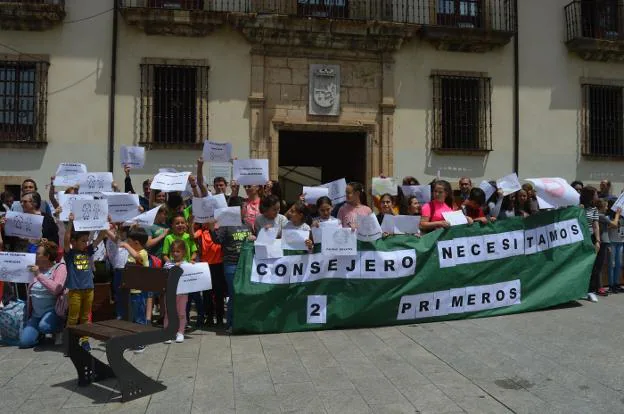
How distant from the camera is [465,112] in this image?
14531mm

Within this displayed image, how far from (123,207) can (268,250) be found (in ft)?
6.25

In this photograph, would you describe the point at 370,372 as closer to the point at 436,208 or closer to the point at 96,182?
the point at 436,208

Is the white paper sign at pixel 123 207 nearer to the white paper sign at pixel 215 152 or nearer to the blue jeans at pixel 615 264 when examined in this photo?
the white paper sign at pixel 215 152

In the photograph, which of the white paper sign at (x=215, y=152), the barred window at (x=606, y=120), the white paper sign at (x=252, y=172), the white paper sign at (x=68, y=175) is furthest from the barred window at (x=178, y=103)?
the barred window at (x=606, y=120)

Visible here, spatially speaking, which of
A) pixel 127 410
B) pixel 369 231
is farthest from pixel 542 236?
pixel 127 410

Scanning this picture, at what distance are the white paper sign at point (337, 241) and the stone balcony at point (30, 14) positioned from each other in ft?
29.2

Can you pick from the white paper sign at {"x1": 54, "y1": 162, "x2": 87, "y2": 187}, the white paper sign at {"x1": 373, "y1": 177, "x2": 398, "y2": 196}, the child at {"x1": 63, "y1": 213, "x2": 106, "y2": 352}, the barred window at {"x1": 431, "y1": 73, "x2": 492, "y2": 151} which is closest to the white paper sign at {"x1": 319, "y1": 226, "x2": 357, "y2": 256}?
the white paper sign at {"x1": 373, "y1": 177, "x2": 398, "y2": 196}

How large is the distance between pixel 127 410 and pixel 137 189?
897cm

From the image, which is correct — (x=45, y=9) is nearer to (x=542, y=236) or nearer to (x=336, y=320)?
(x=336, y=320)

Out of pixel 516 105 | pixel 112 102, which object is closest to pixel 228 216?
pixel 112 102

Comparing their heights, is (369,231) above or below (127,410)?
above

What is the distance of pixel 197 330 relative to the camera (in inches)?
276

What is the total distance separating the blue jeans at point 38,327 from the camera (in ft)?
20.5

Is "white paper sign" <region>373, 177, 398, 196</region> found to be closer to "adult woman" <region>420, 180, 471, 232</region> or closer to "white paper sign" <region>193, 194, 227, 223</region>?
"adult woman" <region>420, 180, 471, 232</region>
